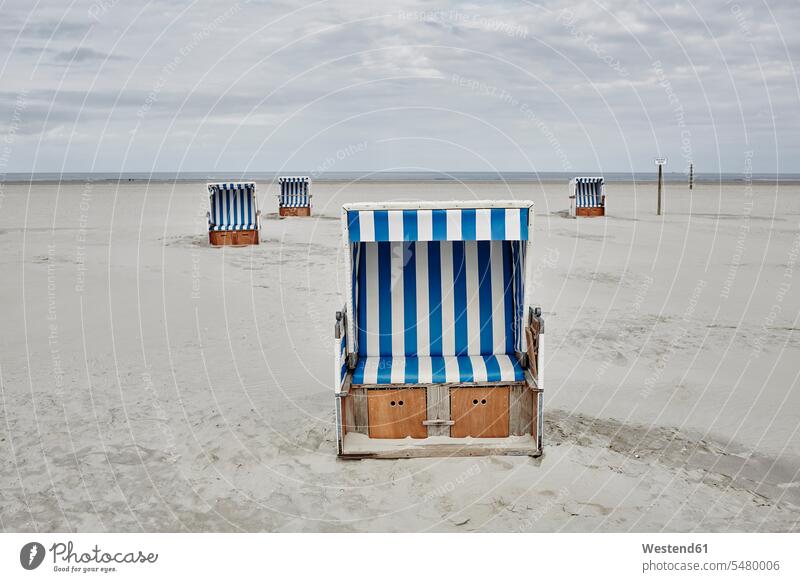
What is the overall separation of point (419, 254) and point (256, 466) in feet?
8.15

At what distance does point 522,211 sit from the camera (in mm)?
5516

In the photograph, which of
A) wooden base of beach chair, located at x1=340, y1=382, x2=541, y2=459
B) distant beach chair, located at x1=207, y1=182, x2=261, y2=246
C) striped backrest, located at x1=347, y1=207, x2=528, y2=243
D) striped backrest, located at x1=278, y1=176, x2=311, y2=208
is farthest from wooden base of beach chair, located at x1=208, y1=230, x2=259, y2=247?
striped backrest, located at x1=347, y1=207, x2=528, y2=243

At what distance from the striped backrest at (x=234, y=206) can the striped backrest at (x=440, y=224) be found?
13.1 m

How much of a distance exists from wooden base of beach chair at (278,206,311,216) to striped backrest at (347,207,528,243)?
72.5 feet

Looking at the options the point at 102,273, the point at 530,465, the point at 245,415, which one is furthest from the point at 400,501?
the point at 102,273

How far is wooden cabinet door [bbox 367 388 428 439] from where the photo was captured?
5832 mm

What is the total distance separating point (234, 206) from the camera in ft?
61.1

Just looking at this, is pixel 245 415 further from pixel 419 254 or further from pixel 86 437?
pixel 419 254

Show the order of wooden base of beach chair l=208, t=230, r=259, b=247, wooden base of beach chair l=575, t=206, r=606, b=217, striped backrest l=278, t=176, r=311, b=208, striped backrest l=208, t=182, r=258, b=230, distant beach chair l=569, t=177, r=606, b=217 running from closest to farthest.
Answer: wooden base of beach chair l=208, t=230, r=259, b=247 → striped backrest l=208, t=182, r=258, b=230 → distant beach chair l=569, t=177, r=606, b=217 → wooden base of beach chair l=575, t=206, r=606, b=217 → striped backrest l=278, t=176, r=311, b=208
